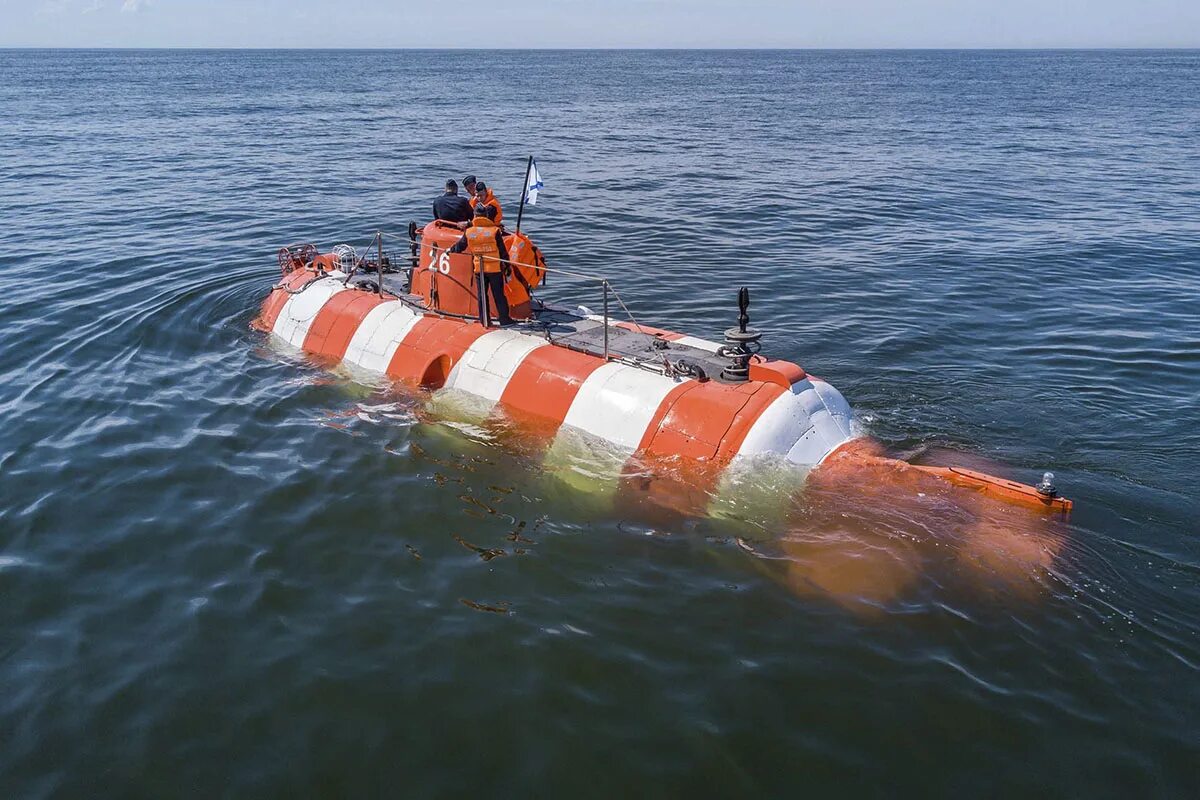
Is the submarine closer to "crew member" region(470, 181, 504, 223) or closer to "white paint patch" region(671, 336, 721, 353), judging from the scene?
"white paint patch" region(671, 336, 721, 353)

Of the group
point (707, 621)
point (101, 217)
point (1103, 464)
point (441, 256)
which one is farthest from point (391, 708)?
point (101, 217)

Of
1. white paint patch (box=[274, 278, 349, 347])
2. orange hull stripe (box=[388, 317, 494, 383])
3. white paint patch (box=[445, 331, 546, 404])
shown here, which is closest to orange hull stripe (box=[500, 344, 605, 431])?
white paint patch (box=[445, 331, 546, 404])

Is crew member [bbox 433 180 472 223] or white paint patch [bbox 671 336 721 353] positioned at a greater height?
crew member [bbox 433 180 472 223]

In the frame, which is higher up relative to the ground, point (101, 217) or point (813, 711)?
point (101, 217)

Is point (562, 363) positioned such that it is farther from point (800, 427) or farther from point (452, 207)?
point (800, 427)

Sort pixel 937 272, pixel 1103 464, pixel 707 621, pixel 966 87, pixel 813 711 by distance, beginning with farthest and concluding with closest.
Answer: pixel 966 87 → pixel 937 272 → pixel 1103 464 → pixel 707 621 → pixel 813 711

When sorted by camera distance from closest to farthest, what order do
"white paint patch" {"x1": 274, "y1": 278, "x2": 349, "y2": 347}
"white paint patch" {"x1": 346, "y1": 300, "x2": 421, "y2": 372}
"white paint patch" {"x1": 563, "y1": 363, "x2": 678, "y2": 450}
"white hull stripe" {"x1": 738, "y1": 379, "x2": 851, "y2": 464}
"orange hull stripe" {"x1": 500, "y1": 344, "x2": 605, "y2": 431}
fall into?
"white hull stripe" {"x1": 738, "y1": 379, "x2": 851, "y2": 464}, "white paint patch" {"x1": 563, "y1": 363, "x2": 678, "y2": 450}, "orange hull stripe" {"x1": 500, "y1": 344, "x2": 605, "y2": 431}, "white paint patch" {"x1": 346, "y1": 300, "x2": 421, "y2": 372}, "white paint patch" {"x1": 274, "y1": 278, "x2": 349, "y2": 347}

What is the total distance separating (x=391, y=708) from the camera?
8609mm

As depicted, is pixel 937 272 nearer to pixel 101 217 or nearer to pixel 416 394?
pixel 416 394

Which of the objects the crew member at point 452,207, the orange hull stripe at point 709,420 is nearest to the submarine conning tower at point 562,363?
the orange hull stripe at point 709,420

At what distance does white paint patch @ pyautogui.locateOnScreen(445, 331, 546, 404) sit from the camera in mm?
14586

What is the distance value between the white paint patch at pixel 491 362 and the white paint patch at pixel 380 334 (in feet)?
5.46

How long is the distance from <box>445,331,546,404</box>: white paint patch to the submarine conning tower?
19 millimetres

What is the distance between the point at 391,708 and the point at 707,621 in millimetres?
3377
